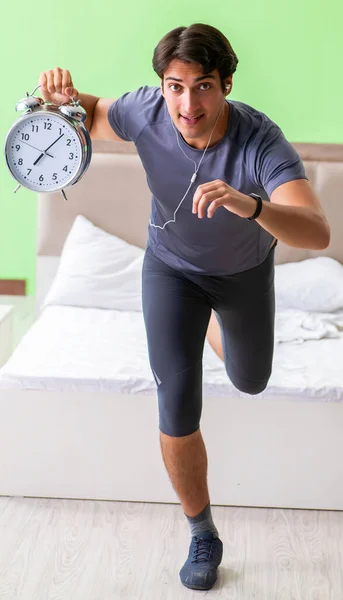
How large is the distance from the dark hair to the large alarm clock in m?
0.24

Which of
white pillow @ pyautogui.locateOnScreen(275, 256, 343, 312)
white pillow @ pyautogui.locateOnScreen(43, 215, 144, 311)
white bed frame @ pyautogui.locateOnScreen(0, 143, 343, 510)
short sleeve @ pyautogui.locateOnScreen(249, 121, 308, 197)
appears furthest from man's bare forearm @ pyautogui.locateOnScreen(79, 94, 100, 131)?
Result: white pillow @ pyautogui.locateOnScreen(275, 256, 343, 312)

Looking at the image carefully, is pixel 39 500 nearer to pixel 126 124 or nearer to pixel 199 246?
pixel 199 246

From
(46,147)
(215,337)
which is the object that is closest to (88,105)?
(46,147)

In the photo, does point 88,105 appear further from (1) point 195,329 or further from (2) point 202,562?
(2) point 202,562

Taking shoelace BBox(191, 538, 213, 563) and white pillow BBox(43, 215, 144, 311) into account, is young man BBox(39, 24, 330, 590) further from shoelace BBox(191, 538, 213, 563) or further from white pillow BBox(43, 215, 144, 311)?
white pillow BBox(43, 215, 144, 311)

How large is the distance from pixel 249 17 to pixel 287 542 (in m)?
2.16

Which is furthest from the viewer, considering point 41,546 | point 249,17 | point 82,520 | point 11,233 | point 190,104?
point 11,233

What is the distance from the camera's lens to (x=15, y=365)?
260cm

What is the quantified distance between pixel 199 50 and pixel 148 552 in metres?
1.30

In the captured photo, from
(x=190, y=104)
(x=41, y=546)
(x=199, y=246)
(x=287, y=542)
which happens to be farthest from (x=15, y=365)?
(x=190, y=104)

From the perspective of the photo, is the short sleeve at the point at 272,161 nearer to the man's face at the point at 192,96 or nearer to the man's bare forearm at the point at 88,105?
the man's face at the point at 192,96

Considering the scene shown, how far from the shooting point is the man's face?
1.83m

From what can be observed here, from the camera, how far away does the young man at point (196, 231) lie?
186 cm

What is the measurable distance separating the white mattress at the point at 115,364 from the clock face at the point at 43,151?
30.2 inches
